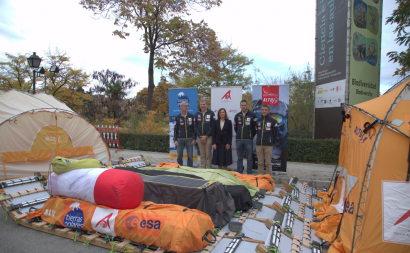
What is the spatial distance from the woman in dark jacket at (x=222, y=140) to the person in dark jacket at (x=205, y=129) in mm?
152

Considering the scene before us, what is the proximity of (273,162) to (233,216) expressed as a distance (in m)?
3.51

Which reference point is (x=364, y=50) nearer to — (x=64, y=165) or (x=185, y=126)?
(x=185, y=126)

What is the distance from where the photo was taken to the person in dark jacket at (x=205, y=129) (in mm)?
7070

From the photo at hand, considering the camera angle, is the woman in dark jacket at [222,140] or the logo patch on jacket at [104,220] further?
the woman in dark jacket at [222,140]

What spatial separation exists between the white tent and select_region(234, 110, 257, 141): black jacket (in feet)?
14.9

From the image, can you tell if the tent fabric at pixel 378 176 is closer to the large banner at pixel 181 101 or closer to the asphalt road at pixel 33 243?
the asphalt road at pixel 33 243

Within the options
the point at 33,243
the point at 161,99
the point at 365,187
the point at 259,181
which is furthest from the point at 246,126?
the point at 161,99

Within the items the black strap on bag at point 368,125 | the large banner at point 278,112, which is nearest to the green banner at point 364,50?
the large banner at point 278,112

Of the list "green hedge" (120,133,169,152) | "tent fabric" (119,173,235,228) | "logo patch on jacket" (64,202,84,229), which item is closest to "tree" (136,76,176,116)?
"green hedge" (120,133,169,152)

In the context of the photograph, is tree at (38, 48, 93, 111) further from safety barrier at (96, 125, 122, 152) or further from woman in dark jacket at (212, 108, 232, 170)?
woman in dark jacket at (212, 108, 232, 170)

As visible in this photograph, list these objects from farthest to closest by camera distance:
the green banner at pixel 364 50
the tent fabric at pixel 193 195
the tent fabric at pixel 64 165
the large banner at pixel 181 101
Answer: the green banner at pixel 364 50
the large banner at pixel 181 101
the tent fabric at pixel 64 165
the tent fabric at pixel 193 195

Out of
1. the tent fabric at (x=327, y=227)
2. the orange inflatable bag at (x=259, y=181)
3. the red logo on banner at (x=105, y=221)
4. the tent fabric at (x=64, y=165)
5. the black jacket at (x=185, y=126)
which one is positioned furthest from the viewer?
the black jacket at (x=185, y=126)

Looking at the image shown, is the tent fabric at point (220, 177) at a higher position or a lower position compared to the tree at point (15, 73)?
lower

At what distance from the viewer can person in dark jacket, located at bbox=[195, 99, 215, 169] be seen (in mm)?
7070
